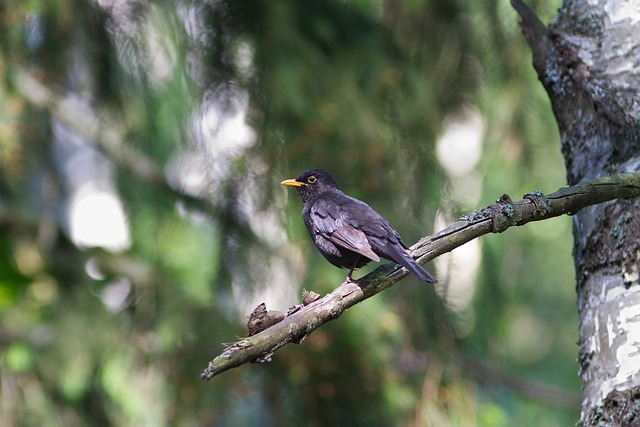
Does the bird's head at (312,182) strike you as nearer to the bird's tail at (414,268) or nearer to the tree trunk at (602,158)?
the tree trunk at (602,158)

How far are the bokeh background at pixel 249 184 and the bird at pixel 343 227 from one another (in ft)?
1.00

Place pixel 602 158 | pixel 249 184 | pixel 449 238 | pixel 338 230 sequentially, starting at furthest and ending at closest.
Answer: pixel 249 184
pixel 338 230
pixel 602 158
pixel 449 238

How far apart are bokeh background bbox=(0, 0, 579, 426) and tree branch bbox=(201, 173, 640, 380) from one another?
129 cm

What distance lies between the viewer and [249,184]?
3531 millimetres

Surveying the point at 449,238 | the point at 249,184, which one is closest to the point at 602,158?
the point at 449,238

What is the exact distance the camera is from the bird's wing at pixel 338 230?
2.53m

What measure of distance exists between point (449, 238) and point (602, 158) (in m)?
0.77

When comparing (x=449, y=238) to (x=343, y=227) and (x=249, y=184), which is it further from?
(x=249, y=184)

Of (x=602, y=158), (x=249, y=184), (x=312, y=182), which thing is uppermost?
(x=249, y=184)

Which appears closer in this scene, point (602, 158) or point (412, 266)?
point (412, 266)

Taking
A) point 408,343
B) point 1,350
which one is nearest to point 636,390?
point 408,343

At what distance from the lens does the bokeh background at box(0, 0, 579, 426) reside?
3430 mm

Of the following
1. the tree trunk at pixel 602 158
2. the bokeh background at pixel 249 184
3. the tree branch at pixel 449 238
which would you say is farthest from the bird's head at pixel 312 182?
the tree branch at pixel 449 238

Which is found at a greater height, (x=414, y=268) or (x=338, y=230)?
(x=338, y=230)
